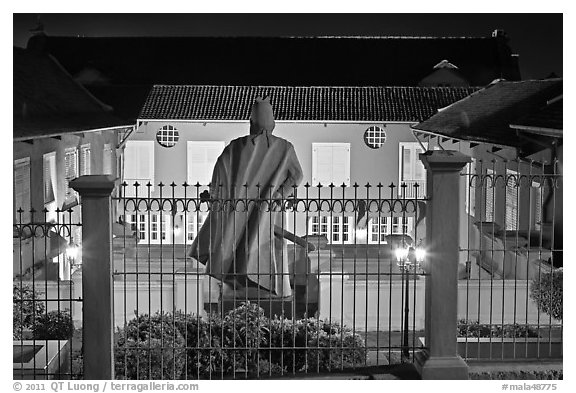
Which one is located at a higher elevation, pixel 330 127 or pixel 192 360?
pixel 330 127

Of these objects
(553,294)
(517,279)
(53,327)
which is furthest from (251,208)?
(517,279)

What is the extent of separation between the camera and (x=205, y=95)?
25156 millimetres

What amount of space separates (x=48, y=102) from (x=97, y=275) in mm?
12797

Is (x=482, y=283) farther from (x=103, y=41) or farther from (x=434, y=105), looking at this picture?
(x=103, y=41)

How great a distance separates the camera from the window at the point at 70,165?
19.1 meters

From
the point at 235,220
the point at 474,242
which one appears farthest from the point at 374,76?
the point at 235,220

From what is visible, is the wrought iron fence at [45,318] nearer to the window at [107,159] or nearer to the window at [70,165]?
the window at [70,165]

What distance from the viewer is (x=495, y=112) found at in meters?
18.0

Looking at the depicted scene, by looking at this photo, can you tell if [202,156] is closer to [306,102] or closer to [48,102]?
[306,102]

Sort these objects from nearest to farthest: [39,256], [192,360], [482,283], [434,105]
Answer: [192,360], [482,283], [39,256], [434,105]

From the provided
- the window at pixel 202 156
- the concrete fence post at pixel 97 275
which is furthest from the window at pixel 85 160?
the concrete fence post at pixel 97 275

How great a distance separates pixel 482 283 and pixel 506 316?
2.23 feet

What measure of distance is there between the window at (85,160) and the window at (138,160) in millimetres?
3268

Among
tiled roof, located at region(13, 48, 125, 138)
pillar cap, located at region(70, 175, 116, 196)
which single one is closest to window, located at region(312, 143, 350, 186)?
tiled roof, located at region(13, 48, 125, 138)
